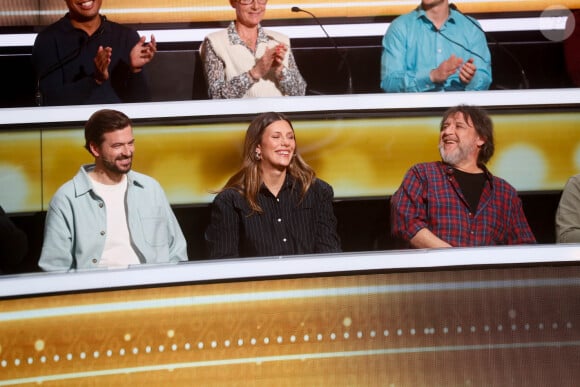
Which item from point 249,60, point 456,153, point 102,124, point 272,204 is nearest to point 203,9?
point 249,60

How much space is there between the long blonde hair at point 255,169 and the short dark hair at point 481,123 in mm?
447

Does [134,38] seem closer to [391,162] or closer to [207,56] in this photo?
[207,56]

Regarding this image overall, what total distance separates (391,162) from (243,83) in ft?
1.68

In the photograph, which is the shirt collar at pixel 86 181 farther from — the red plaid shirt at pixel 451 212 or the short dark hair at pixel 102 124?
the red plaid shirt at pixel 451 212

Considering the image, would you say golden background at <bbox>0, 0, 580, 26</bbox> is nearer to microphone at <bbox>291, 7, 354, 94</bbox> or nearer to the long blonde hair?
microphone at <bbox>291, 7, 354, 94</bbox>

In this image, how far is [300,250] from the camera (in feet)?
8.47

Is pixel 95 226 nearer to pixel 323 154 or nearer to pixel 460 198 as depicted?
pixel 323 154

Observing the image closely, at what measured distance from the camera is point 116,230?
2.52m

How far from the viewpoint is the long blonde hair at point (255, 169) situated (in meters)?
2.60

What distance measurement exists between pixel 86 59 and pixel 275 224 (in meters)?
0.75

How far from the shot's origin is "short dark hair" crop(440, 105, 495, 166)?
8.88 ft

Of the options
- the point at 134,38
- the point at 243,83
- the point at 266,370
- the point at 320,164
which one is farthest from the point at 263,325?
the point at 134,38

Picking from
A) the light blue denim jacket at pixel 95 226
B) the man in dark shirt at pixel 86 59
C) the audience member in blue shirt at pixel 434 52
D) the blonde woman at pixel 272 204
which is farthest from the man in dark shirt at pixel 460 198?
the man in dark shirt at pixel 86 59

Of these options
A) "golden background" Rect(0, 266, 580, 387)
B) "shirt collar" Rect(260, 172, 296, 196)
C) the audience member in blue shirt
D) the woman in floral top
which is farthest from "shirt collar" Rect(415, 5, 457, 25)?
"golden background" Rect(0, 266, 580, 387)
